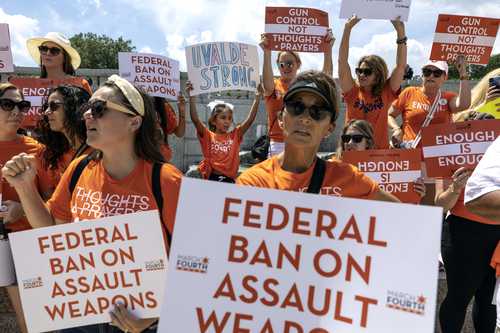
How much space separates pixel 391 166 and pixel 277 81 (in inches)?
98.1

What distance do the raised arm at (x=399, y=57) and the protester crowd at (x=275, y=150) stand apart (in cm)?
1

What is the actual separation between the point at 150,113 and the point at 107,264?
2.72 ft

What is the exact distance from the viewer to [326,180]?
2.20 metres

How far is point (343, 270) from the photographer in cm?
179

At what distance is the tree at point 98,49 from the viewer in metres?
59.1

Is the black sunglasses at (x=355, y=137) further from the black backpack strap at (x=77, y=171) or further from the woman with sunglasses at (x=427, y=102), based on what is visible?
the black backpack strap at (x=77, y=171)

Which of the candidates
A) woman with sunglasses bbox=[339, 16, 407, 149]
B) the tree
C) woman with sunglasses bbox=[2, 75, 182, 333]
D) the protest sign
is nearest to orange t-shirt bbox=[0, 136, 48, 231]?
woman with sunglasses bbox=[2, 75, 182, 333]

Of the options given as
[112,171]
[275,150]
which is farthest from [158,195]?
[275,150]

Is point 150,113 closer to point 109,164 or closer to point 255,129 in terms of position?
point 109,164

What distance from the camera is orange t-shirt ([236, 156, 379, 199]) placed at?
2195mm

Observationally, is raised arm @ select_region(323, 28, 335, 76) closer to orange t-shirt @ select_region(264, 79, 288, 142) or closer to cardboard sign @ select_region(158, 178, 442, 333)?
orange t-shirt @ select_region(264, 79, 288, 142)

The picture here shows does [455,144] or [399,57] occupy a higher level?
[399,57]

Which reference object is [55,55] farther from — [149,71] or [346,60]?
[346,60]

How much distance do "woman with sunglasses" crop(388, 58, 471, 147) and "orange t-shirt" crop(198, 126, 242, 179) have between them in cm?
194
